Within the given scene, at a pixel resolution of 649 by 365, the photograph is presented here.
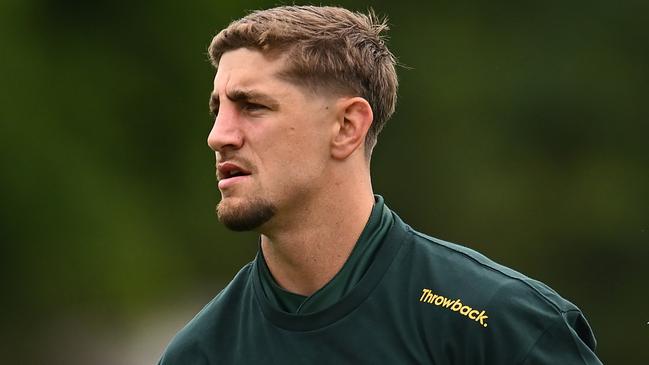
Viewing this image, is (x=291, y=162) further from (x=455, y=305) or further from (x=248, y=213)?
(x=455, y=305)

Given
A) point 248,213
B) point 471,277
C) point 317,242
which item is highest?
point 248,213

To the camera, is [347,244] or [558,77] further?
[558,77]

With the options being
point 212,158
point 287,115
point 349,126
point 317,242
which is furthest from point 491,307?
point 212,158

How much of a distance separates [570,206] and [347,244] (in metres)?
13.3

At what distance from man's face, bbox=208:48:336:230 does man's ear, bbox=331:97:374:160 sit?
0.06 meters

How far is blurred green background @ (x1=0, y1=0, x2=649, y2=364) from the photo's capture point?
55.5 ft

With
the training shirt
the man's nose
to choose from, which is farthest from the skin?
the training shirt

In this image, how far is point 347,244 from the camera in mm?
5574

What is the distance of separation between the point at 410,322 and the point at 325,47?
1.03 metres

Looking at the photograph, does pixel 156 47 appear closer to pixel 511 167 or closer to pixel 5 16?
pixel 5 16

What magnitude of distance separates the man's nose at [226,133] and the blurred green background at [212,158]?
35.3 ft

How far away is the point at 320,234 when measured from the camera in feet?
18.2

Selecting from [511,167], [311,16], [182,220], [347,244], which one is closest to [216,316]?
[347,244]

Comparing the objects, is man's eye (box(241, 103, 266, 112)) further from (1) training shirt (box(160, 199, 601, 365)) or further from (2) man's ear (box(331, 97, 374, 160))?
(1) training shirt (box(160, 199, 601, 365))
